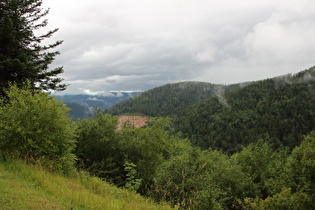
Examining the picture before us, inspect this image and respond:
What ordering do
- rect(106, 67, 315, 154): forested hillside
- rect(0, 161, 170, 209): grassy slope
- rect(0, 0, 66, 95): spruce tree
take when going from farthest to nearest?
rect(106, 67, 315, 154): forested hillside < rect(0, 0, 66, 95): spruce tree < rect(0, 161, 170, 209): grassy slope

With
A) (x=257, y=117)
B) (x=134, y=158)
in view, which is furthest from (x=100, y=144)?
(x=257, y=117)

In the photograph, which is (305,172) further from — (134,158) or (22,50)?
(22,50)

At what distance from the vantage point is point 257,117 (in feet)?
502

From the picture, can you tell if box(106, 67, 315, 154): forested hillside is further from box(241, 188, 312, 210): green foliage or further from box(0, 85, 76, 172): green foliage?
box(0, 85, 76, 172): green foliage

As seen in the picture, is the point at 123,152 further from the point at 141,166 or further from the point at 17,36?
the point at 17,36

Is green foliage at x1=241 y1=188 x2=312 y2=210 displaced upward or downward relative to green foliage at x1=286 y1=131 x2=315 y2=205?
downward

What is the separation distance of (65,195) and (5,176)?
2307 millimetres

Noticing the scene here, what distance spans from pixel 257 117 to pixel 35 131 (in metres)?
167

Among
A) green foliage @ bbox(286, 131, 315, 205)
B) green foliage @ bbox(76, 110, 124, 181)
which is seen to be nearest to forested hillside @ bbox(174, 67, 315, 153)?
green foliage @ bbox(286, 131, 315, 205)

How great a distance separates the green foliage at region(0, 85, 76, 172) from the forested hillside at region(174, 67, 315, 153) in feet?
417

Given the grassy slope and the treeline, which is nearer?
the grassy slope

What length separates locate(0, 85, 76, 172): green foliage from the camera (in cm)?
866

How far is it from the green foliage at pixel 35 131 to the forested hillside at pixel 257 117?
12714 cm

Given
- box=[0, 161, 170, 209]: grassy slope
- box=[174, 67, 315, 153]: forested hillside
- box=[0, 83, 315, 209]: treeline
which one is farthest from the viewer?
box=[174, 67, 315, 153]: forested hillside
